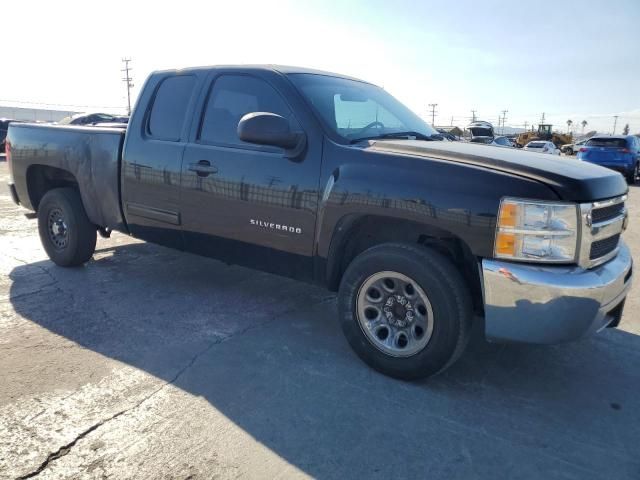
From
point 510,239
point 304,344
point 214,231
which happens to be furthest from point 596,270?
point 214,231

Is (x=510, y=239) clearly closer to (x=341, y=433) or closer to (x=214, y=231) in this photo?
(x=341, y=433)

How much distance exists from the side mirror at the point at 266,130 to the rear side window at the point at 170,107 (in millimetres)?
1120

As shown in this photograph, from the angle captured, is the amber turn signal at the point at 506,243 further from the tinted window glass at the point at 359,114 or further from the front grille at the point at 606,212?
the tinted window glass at the point at 359,114

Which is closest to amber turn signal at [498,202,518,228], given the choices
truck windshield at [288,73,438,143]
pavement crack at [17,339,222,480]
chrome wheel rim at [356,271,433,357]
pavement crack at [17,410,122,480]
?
chrome wheel rim at [356,271,433,357]

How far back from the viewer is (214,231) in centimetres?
398

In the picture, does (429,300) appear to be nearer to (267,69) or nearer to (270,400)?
(270,400)

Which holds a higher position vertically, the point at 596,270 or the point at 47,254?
the point at 596,270

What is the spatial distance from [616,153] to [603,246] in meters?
16.2

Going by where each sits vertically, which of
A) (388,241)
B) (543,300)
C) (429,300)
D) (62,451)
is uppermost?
(388,241)

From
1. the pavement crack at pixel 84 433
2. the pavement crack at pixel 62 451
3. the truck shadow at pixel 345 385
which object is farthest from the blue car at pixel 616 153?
the pavement crack at pixel 62 451

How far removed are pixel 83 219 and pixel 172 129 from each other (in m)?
1.56

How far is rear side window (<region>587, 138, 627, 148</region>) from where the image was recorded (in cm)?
1697

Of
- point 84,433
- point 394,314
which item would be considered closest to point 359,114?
point 394,314

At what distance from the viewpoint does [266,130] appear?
3293 mm
